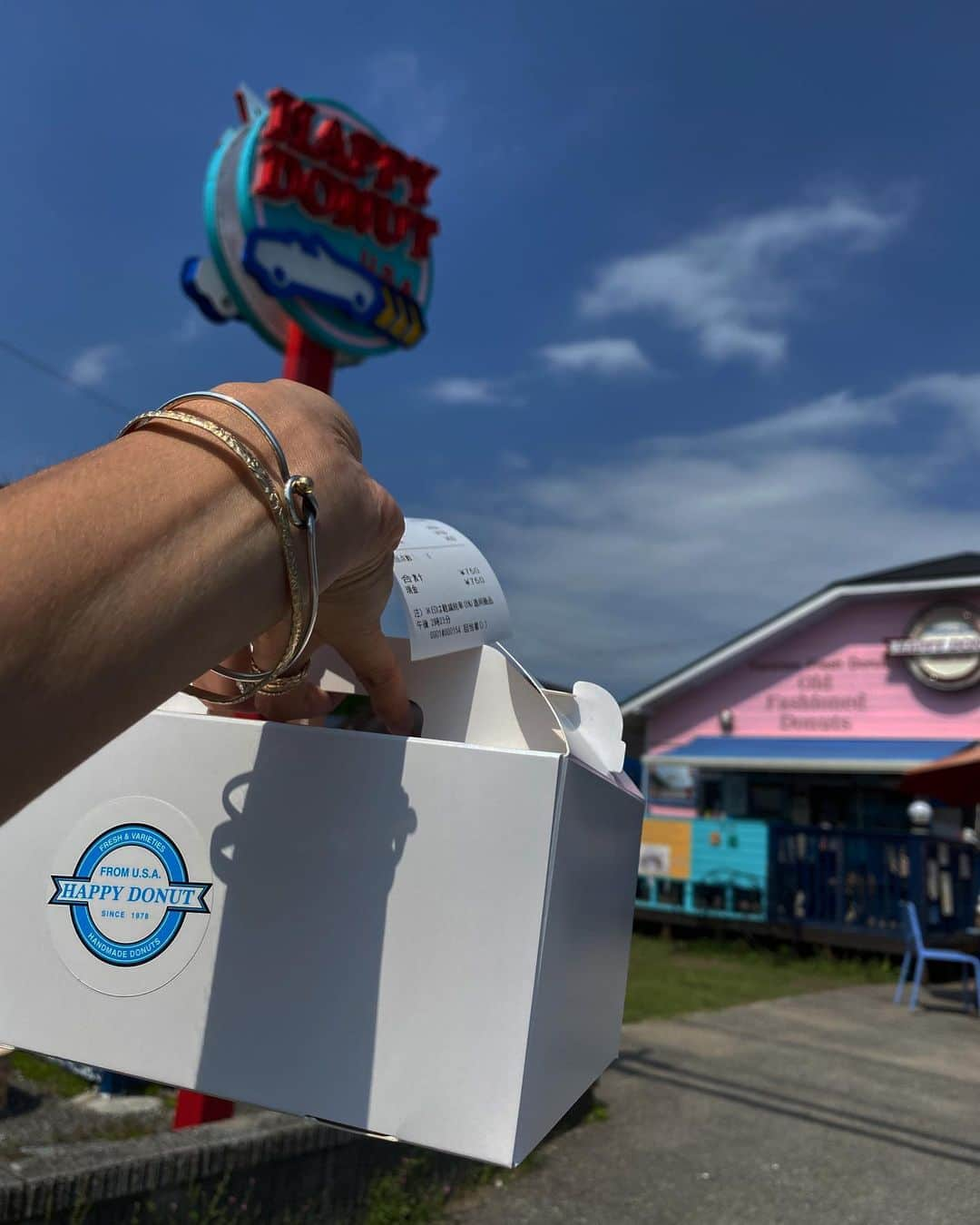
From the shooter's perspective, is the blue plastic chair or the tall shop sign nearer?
the tall shop sign

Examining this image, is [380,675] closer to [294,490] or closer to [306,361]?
[294,490]

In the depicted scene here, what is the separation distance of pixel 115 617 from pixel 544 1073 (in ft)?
1.47

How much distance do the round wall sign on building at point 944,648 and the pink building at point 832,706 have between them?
0.04 feet

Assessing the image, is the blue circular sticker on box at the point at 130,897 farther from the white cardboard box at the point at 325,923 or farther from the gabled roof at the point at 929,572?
the gabled roof at the point at 929,572

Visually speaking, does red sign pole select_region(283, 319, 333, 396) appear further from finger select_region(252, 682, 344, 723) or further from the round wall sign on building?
the round wall sign on building

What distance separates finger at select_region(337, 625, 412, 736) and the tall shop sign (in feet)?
17.5

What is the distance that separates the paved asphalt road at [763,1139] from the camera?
3945mm

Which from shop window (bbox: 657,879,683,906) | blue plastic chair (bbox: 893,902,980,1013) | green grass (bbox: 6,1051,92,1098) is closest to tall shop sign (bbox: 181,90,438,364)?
green grass (bbox: 6,1051,92,1098)

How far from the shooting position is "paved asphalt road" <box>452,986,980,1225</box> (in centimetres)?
395

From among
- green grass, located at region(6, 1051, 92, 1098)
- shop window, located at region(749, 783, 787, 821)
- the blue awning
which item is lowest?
green grass, located at region(6, 1051, 92, 1098)

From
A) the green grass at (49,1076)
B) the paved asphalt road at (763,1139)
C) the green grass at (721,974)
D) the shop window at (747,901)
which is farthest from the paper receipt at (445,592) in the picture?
the shop window at (747,901)

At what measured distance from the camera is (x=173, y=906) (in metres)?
0.73

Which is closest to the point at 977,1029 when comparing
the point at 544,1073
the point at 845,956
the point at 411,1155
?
the point at 845,956

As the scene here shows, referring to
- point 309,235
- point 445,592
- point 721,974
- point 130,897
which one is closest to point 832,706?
point 721,974
